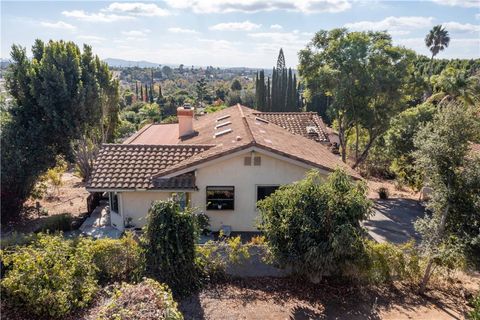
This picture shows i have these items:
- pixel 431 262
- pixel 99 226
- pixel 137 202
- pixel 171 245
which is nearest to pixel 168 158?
pixel 137 202

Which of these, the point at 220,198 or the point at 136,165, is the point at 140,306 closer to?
the point at 220,198

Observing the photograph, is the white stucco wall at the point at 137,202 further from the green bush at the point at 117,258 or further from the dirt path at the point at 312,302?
the dirt path at the point at 312,302

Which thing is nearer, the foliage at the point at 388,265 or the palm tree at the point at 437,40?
the foliage at the point at 388,265

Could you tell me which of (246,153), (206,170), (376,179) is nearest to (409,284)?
(246,153)

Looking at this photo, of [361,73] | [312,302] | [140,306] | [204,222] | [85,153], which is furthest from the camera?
[85,153]

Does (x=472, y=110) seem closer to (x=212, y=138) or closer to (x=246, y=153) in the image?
(x=246, y=153)

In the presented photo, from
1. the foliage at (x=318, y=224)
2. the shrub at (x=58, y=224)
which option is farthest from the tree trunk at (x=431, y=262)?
the shrub at (x=58, y=224)
